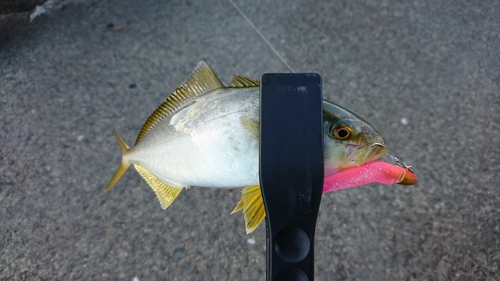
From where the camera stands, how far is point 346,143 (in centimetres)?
108

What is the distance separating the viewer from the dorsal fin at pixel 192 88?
1.27 meters

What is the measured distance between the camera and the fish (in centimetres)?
108

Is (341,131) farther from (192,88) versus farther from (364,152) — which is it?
(192,88)

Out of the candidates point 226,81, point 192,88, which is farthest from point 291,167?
point 226,81

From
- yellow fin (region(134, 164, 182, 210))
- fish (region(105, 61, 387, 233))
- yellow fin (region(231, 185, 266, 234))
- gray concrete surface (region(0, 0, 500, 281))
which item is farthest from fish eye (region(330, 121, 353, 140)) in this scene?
gray concrete surface (region(0, 0, 500, 281))

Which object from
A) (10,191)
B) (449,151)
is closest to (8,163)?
(10,191)

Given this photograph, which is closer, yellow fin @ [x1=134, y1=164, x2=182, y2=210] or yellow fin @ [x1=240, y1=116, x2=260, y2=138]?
yellow fin @ [x1=240, y1=116, x2=260, y2=138]

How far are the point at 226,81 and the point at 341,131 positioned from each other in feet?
4.34

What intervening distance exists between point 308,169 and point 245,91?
0.34 meters

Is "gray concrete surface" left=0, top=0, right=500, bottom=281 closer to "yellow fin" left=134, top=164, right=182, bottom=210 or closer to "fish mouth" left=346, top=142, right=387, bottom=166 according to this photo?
"yellow fin" left=134, top=164, right=182, bottom=210

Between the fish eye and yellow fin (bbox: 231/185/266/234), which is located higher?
the fish eye

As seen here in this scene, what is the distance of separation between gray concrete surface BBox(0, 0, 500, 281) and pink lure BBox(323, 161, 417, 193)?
641mm

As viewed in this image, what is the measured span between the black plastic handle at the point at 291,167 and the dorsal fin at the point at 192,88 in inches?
12.0

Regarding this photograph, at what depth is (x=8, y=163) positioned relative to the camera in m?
1.92
